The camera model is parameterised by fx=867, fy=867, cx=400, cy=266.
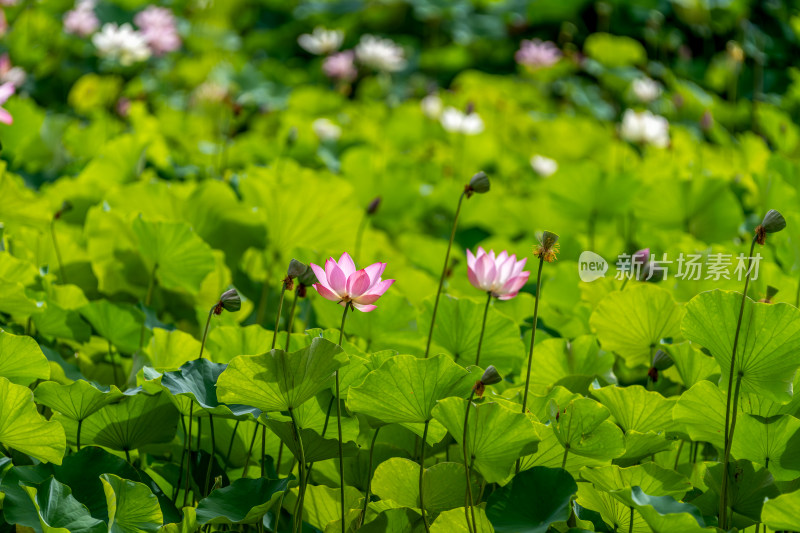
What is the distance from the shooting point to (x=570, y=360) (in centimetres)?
103

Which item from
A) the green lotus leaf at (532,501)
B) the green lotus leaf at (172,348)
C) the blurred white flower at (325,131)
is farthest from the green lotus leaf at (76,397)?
the blurred white flower at (325,131)

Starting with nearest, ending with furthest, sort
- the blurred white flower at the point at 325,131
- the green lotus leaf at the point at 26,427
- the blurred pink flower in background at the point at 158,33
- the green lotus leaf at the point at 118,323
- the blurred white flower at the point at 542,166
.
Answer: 1. the green lotus leaf at the point at 26,427
2. the green lotus leaf at the point at 118,323
3. the blurred white flower at the point at 542,166
4. the blurred white flower at the point at 325,131
5. the blurred pink flower in background at the point at 158,33

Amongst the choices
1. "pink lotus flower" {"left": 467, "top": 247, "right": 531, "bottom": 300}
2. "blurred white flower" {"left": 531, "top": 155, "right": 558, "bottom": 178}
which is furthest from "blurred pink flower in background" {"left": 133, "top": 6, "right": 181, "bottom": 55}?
"pink lotus flower" {"left": 467, "top": 247, "right": 531, "bottom": 300}

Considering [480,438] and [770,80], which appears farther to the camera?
[770,80]

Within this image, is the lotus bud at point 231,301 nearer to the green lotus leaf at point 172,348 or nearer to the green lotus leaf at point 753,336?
the green lotus leaf at point 172,348

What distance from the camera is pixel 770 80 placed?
3666 millimetres

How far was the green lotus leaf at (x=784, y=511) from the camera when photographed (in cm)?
67

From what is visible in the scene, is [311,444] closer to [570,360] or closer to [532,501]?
[532,501]

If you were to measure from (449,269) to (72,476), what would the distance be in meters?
0.71

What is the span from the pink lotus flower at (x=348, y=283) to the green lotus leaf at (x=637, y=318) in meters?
0.29

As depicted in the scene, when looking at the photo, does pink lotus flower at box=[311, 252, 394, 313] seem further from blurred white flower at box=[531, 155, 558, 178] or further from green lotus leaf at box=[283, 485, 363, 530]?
blurred white flower at box=[531, 155, 558, 178]

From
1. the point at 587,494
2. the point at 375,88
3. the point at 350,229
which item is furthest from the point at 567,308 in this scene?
the point at 375,88

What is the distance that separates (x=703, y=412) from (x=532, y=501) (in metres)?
0.19

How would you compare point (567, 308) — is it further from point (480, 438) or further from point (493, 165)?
point (493, 165)
